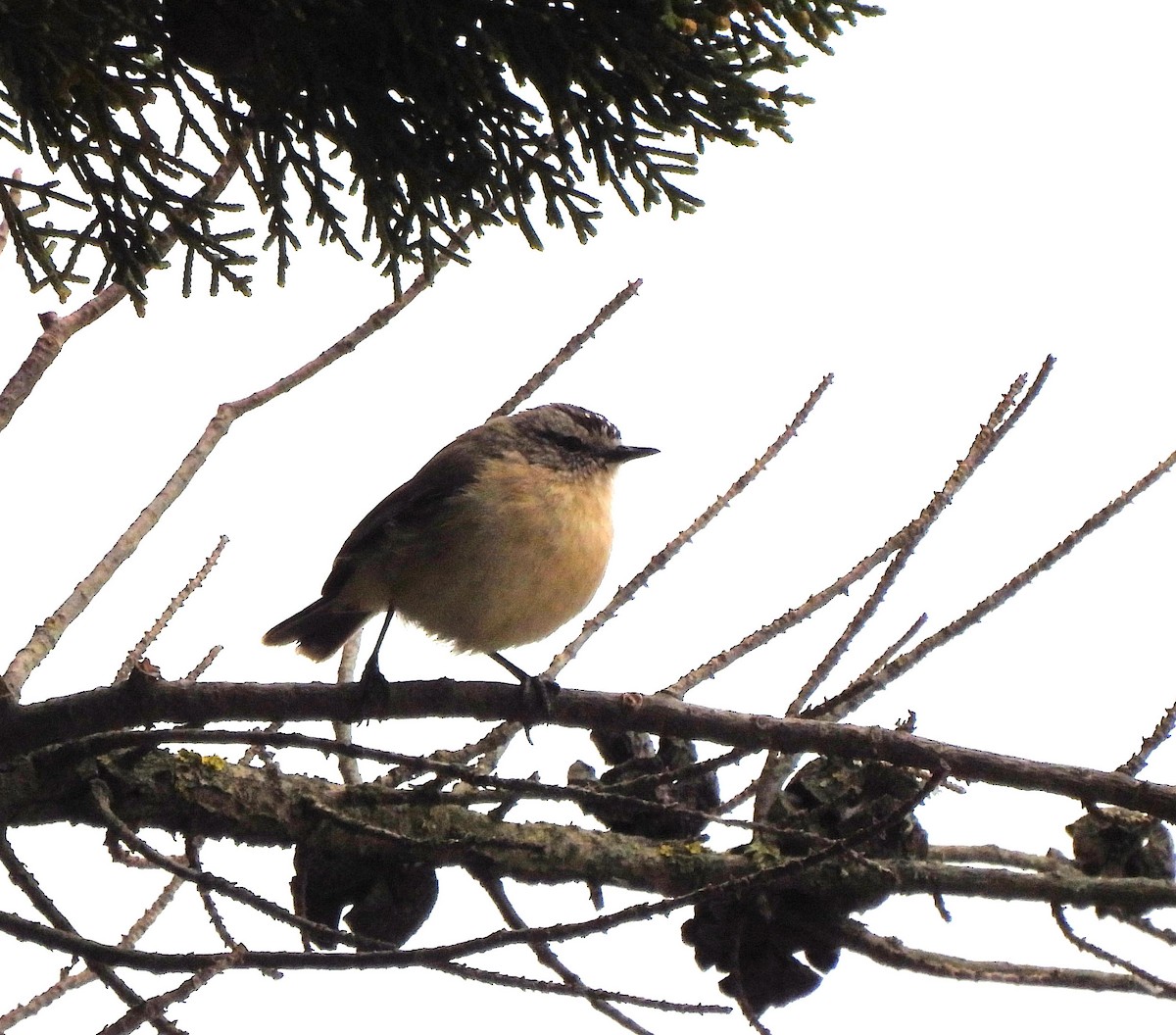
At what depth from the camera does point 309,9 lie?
11.0 feet

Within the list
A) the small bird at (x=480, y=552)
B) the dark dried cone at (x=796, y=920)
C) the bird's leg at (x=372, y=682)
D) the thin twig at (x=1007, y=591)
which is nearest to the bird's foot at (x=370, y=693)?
the bird's leg at (x=372, y=682)

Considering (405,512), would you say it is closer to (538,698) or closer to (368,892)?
(368,892)

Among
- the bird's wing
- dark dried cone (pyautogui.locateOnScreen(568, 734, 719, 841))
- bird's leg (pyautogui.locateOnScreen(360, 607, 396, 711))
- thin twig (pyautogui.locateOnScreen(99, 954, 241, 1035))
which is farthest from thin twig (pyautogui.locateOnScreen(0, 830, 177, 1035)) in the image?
the bird's wing

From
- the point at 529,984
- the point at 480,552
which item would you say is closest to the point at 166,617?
the point at 480,552

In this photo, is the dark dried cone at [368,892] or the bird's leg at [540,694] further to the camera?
the dark dried cone at [368,892]

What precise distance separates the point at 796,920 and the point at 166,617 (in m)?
1.76

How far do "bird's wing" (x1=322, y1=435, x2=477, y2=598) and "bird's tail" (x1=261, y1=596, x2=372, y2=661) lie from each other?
12 centimetres

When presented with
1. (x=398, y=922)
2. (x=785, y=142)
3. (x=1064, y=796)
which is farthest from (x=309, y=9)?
(x=1064, y=796)

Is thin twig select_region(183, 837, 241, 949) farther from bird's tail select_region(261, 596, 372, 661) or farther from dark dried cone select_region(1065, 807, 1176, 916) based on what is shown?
bird's tail select_region(261, 596, 372, 661)

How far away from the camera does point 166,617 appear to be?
11.7 feet

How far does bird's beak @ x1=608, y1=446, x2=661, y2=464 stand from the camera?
5199mm

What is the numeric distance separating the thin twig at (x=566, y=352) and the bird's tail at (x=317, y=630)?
1.42m

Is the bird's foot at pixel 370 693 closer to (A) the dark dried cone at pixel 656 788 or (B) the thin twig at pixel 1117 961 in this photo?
(A) the dark dried cone at pixel 656 788

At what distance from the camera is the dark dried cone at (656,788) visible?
9.95 feet
